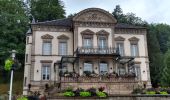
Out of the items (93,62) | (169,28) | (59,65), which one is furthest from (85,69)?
(169,28)

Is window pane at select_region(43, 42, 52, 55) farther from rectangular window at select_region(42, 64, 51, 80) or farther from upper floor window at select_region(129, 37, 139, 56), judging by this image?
upper floor window at select_region(129, 37, 139, 56)

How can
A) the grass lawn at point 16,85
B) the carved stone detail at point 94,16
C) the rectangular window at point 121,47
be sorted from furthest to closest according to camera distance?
the grass lawn at point 16,85 → the rectangular window at point 121,47 → the carved stone detail at point 94,16

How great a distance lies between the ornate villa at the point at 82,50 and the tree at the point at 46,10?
71.2 ft

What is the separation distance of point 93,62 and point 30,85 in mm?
8176

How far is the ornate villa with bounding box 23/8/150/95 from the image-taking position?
106 feet

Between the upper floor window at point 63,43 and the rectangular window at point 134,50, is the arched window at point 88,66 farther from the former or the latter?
the rectangular window at point 134,50

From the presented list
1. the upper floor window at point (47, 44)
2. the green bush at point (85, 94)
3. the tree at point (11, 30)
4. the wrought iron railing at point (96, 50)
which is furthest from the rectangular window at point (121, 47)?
the tree at point (11, 30)

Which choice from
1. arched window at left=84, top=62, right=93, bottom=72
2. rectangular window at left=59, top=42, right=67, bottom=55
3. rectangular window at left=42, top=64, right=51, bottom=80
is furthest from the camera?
rectangular window at left=59, top=42, right=67, bottom=55

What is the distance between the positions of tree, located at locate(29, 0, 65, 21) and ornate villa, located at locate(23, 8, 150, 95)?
21.7 meters

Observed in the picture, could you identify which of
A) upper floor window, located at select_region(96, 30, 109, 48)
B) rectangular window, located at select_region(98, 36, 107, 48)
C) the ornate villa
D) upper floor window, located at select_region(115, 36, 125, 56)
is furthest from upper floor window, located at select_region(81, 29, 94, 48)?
upper floor window, located at select_region(115, 36, 125, 56)

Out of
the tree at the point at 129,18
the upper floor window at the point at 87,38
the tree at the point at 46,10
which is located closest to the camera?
the upper floor window at the point at 87,38

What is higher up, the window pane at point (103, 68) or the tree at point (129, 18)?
the tree at point (129, 18)

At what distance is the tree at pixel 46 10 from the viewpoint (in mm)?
57062

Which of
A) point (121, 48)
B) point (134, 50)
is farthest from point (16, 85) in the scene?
point (134, 50)
